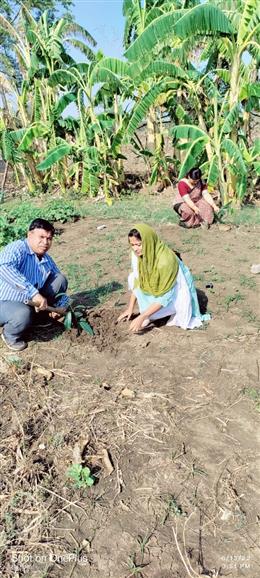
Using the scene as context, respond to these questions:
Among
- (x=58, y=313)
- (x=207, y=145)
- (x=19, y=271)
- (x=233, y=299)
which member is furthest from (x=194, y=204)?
(x=19, y=271)

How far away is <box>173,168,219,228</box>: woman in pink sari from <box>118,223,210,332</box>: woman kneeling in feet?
9.82

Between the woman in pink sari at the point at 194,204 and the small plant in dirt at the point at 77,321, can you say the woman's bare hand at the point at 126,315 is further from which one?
the woman in pink sari at the point at 194,204

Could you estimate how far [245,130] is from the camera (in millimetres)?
7652

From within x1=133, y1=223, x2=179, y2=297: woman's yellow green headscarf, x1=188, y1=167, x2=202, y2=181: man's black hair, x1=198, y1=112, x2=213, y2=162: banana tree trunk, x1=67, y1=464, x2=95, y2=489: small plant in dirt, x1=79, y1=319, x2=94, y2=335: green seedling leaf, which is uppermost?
x1=198, y1=112, x2=213, y2=162: banana tree trunk

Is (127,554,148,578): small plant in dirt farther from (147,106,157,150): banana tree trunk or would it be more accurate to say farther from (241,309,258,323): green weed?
(147,106,157,150): banana tree trunk

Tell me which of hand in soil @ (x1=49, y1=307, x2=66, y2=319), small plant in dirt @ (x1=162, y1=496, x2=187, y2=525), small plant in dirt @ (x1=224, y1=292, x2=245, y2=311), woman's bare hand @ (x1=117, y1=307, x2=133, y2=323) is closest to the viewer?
small plant in dirt @ (x1=162, y1=496, x2=187, y2=525)

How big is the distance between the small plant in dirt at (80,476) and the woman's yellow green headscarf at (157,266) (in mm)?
1541

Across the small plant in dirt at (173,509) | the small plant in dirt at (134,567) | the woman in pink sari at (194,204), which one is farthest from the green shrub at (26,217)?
the small plant in dirt at (134,567)

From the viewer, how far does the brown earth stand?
5.96 ft

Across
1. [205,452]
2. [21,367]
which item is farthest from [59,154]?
[205,452]

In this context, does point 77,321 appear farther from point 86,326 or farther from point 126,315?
point 126,315

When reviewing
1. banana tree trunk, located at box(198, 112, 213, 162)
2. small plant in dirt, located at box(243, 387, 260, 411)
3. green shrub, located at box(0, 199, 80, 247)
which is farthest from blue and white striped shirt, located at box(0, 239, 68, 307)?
banana tree trunk, located at box(198, 112, 213, 162)

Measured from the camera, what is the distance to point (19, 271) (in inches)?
129

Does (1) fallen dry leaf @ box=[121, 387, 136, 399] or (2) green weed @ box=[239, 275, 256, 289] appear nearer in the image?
(1) fallen dry leaf @ box=[121, 387, 136, 399]
